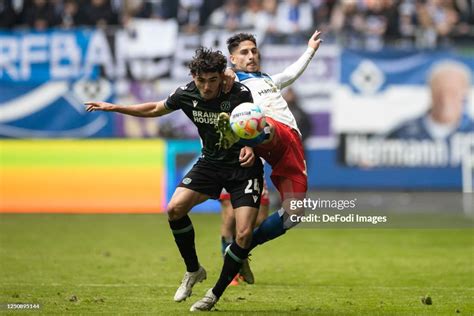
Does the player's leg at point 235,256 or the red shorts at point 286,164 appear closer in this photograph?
the player's leg at point 235,256

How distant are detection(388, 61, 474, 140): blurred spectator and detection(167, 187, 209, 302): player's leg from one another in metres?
12.6

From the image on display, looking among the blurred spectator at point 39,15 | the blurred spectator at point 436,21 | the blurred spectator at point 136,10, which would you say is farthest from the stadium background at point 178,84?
the blurred spectator at point 39,15

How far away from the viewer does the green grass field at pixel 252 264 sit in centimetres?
1016

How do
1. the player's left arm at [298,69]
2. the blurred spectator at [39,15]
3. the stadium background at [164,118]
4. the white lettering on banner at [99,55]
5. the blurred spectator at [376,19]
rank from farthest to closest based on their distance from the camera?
the blurred spectator at [376,19] < the blurred spectator at [39,15] < the white lettering on banner at [99,55] < the stadium background at [164,118] < the player's left arm at [298,69]

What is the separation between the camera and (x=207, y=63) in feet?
31.4

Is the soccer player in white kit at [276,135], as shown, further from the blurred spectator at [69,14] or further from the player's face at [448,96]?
the blurred spectator at [69,14]

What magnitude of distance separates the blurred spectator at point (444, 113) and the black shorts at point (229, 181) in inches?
491

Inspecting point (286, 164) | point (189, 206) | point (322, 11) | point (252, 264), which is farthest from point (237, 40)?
point (322, 11)

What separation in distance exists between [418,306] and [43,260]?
19.9ft

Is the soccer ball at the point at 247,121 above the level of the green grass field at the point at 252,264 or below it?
above

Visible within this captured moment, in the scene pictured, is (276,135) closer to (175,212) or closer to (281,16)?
(175,212)

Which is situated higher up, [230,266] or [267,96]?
[267,96]

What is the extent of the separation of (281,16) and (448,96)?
4.48 metres

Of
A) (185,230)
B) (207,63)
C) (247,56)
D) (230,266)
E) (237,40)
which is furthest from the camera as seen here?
(237,40)
